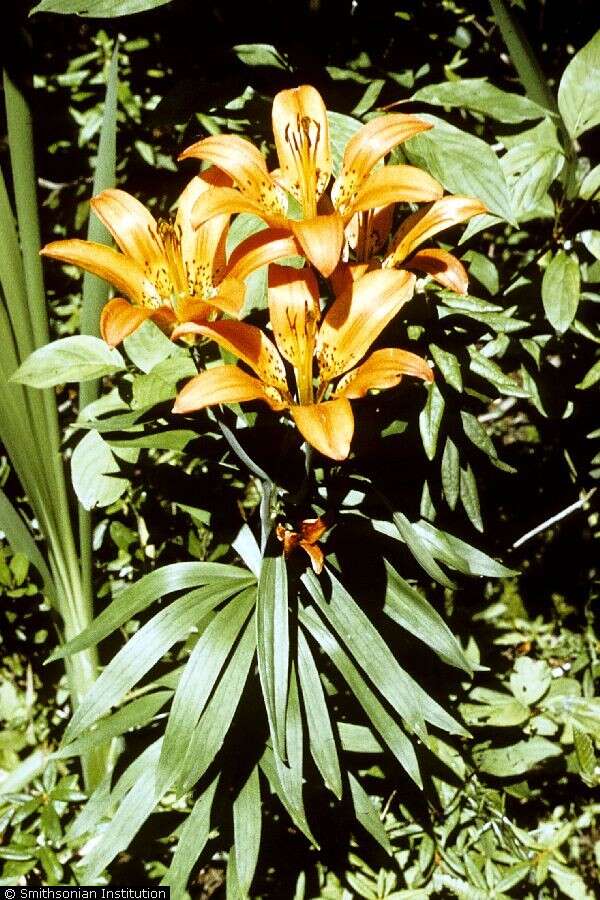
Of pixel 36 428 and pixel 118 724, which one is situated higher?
pixel 36 428

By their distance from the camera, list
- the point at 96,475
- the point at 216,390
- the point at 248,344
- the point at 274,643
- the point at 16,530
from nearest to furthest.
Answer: the point at 216,390, the point at 248,344, the point at 274,643, the point at 96,475, the point at 16,530

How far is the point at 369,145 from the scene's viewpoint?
78 centimetres

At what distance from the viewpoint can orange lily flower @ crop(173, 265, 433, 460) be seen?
662mm

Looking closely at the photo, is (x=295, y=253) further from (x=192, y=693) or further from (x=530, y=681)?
(x=530, y=681)

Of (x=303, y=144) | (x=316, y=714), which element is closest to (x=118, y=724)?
(x=316, y=714)

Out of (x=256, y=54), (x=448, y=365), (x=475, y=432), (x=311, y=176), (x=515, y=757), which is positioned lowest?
(x=515, y=757)

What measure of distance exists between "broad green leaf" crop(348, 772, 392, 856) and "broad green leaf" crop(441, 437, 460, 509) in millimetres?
518

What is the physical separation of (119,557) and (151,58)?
1028mm

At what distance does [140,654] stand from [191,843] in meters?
0.30

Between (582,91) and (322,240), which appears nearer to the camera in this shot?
(322,240)

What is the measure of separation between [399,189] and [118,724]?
875 millimetres

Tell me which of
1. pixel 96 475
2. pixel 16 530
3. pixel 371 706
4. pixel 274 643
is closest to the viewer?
pixel 274 643

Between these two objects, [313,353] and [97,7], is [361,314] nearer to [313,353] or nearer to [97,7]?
[313,353]

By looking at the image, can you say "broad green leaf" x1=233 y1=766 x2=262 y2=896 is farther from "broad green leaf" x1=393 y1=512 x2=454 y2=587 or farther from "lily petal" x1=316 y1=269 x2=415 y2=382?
"lily petal" x1=316 y1=269 x2=415 y2=382
